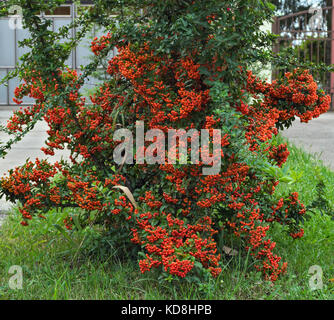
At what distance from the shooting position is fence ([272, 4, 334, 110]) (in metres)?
11.3

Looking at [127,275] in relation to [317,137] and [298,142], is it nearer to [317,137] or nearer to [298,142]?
[298,142]

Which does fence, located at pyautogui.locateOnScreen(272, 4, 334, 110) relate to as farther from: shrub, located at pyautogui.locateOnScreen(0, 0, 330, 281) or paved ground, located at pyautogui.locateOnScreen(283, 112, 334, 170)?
shrub, located at pyautogui.locateOnScreen(0, 0, 330, 281)

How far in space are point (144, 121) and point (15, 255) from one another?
47.5 inches

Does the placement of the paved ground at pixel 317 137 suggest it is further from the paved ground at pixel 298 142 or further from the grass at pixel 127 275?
the grass at pixel 127 275

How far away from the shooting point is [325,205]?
2641 mm

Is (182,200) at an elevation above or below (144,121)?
below

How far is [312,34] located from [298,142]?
539cm

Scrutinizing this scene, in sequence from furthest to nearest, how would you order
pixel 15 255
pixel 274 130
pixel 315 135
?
1. pixel 315 135
2. pixel 15 255
3. pixel 274 130
